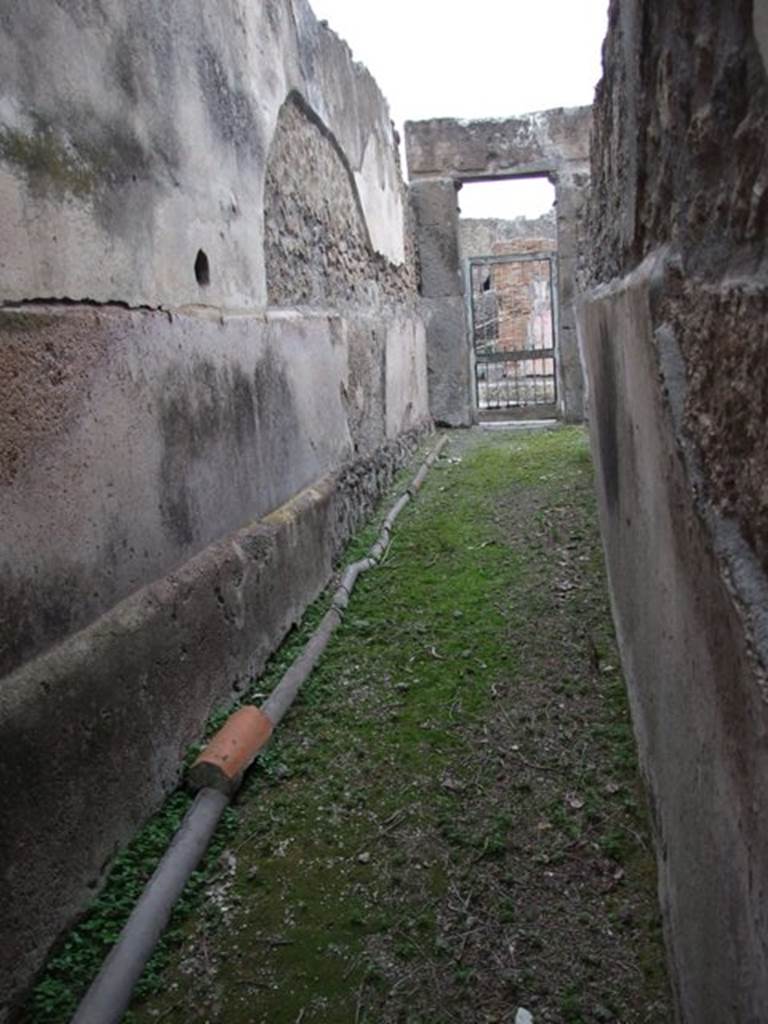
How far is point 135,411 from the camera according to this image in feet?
7.93

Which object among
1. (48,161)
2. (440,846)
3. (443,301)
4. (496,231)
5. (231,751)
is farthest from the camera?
(496,231)

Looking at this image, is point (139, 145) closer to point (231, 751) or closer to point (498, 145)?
point (231, 751)

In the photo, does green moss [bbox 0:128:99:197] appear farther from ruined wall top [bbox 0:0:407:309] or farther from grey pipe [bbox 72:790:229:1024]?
grey pipe [bbox 72:790:229:1024]

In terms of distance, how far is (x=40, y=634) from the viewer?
1.94 meters

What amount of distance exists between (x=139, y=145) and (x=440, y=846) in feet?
6.74

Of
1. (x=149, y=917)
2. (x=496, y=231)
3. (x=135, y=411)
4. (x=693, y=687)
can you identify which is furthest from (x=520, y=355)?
(x=693, y=687)

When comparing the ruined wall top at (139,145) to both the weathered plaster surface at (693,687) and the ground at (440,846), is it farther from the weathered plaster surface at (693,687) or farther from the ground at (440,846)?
the ground at (440,846)

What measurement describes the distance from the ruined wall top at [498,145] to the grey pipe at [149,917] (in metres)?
7.82

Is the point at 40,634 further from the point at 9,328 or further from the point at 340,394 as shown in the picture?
the point at 340,394

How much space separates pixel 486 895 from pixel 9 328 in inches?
63.4

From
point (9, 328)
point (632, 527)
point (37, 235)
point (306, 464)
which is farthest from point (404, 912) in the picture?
point (306, 464)

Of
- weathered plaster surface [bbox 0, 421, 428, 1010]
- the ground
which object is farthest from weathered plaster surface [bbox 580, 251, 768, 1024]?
weathered plaster surface [bbox 0, 421, 428, 1010]

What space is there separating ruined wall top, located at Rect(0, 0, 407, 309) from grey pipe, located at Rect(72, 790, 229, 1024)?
1.33 meters

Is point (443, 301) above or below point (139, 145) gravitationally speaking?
above
